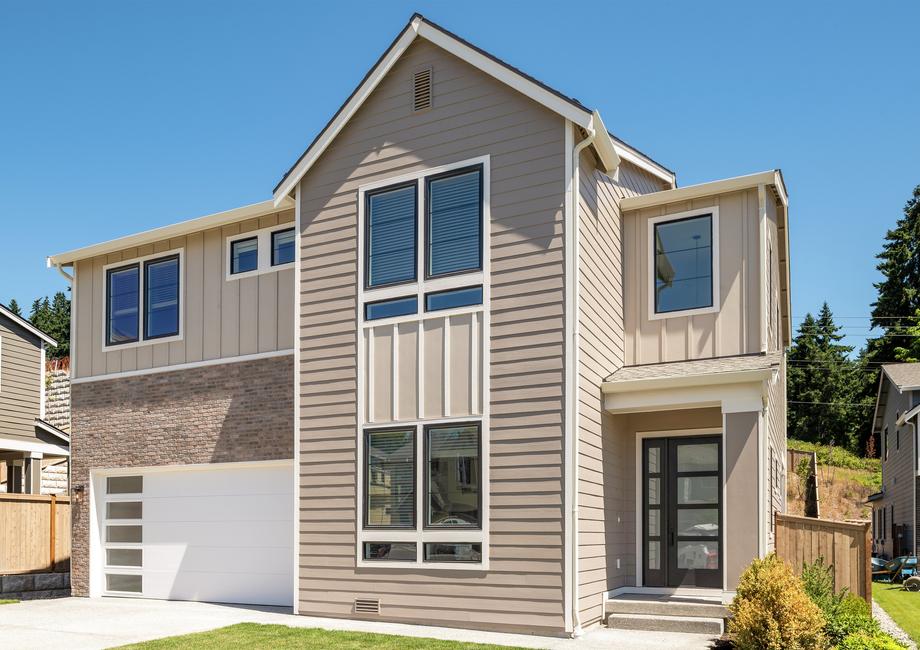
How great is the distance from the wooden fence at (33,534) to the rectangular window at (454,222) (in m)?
9.80

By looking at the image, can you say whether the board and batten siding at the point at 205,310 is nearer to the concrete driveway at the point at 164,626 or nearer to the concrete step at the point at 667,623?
the concrete driveway at the point at 164,626

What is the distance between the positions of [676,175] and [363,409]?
274 inches

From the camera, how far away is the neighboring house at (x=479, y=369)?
10945 millimetres

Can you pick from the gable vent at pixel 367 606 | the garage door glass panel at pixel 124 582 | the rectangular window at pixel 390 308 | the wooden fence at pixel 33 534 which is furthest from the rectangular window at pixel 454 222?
the wooden fence at pixel 33 534

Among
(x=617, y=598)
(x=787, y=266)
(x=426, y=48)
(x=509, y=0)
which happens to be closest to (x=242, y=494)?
(x=617, y=598)

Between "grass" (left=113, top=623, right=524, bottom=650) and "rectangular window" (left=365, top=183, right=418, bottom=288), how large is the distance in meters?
4.50

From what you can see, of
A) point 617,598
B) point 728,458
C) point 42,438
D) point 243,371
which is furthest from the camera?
point 42,438

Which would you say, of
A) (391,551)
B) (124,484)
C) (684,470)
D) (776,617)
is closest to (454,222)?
(391,551)

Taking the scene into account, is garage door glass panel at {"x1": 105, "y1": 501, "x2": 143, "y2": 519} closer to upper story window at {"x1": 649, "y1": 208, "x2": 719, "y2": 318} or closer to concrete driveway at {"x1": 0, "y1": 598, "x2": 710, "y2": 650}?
concrete driveway at {"x1": 0, "y1": 598, "x2": 710, "y2": 650}

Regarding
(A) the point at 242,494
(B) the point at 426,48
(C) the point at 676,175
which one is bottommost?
(A) the point at 242,494

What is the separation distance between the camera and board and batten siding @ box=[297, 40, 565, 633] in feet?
35.5

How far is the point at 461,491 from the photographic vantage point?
11.3 meters

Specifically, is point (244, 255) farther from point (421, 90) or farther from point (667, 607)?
point (667, 607)

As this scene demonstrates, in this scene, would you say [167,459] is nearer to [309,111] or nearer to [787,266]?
[309,111]
